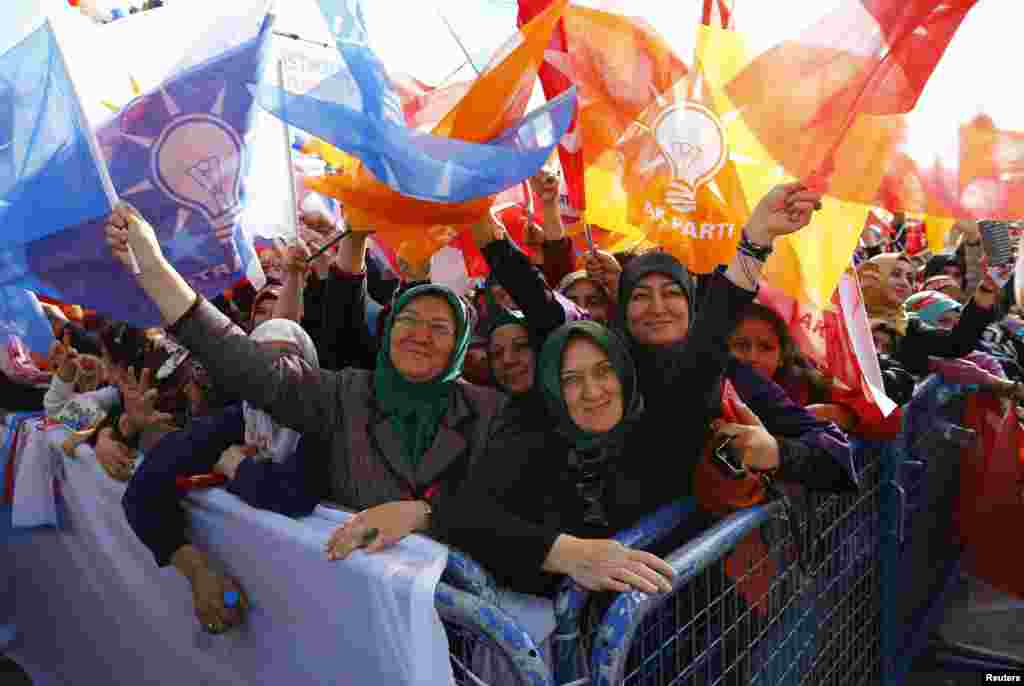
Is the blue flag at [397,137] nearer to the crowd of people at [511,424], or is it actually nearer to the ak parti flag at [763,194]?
the crowd of people at [511,424]

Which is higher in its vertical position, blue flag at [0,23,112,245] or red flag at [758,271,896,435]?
blue flag at [0,23,112,245]

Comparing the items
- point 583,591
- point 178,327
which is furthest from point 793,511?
point 178,327

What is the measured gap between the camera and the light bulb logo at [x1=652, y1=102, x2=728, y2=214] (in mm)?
2807

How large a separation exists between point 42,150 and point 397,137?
1.09 meters

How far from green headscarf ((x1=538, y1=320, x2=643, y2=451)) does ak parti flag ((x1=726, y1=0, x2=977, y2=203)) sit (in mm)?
751

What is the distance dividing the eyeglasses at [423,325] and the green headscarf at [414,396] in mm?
28

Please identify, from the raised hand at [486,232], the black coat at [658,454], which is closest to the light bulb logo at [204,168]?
the raised hand at [486,232]

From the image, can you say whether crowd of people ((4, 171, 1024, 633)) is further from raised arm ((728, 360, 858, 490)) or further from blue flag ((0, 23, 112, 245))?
blue flag ((0, 23, 112, 245))

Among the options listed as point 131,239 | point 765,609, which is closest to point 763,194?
point 765,609

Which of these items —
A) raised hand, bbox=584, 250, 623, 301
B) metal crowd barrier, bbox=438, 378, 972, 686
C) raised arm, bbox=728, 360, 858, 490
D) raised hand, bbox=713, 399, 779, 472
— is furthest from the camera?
raised hand, bbox=584, 250, 623, 301

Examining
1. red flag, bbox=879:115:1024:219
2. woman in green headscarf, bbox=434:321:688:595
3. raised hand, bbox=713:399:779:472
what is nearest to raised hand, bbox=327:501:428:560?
woman in green headscarf, bbox=434:321:688:595

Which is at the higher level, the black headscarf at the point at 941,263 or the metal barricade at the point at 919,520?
the black headscarf at the point at 941,263

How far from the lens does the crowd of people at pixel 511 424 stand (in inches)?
77.9

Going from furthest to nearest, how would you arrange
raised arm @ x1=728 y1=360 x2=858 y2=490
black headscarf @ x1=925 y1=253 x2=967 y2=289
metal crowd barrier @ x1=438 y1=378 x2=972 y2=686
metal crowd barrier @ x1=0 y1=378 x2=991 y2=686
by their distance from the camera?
1. black headscarf @ x1=925 y1=253 x2=967 y2=289
2. raised arm @ x1=728 y1=360 x2=858 y2=490
3. metal crowd barrier @ x1=438 y1=378 x2=972 y2=686
4. metal crowd barrier @ x1=0 y1=378 x2=991 y2=686
